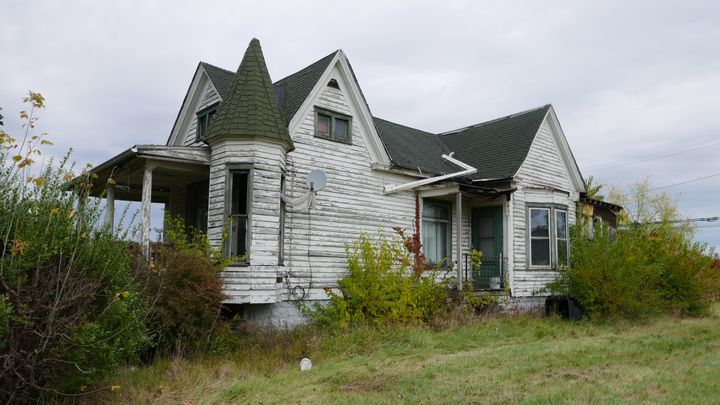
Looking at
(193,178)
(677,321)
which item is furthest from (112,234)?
(677,321)

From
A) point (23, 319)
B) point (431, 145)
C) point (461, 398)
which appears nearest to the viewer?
point (23, 319)

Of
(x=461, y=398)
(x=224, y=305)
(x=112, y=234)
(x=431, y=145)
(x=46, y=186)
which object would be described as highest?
(x=431, y=145)

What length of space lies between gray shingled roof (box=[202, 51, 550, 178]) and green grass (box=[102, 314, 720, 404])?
17.3ft

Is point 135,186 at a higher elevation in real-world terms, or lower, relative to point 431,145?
lower

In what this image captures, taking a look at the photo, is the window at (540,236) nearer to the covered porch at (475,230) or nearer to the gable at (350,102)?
the covered porch at (475,230)

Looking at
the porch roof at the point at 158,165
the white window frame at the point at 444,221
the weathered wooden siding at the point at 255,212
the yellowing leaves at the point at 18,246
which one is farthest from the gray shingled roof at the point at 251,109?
the yellowing leaves at the point at 18,246

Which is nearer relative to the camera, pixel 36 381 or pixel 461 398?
pixel 36 381

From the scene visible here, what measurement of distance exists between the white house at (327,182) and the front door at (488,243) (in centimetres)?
4

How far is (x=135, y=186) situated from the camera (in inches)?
593

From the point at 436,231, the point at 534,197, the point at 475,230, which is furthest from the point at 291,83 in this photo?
the point at 534,197

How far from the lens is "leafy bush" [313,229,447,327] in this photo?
1206cm

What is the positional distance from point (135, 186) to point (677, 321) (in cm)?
1478

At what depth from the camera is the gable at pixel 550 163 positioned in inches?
648

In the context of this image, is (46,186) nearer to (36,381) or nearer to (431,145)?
(36,381)
